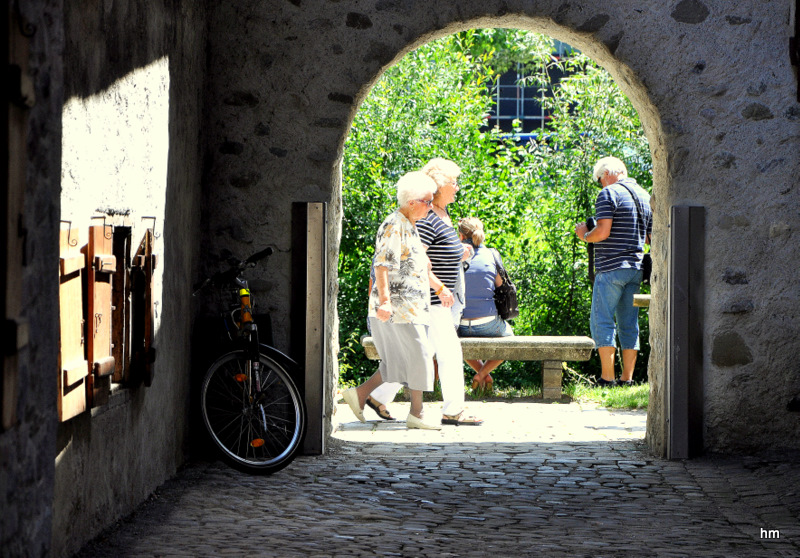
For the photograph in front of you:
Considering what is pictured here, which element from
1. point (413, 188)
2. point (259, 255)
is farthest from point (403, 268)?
point (259, 255)

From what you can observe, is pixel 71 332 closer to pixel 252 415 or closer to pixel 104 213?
pixel 104 213

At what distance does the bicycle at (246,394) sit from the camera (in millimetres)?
5660

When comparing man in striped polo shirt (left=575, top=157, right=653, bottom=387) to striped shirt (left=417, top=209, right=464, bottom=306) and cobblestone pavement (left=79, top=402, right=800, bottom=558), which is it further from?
cobblestone pavement (left=79, top=402, right=800, bottom=558)

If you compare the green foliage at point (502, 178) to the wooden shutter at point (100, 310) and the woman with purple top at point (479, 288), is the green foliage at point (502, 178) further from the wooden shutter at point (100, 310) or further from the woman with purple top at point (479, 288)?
the wooden shutter at point (100, 310)

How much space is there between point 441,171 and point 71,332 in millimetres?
4015

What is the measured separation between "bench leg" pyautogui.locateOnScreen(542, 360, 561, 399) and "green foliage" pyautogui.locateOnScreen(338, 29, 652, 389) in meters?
1.25

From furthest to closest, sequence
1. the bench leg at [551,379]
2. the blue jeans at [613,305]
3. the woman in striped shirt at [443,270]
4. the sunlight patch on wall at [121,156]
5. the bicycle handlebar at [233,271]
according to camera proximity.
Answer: the bench leg at [551,379]
the blue jeans at [613,305]
the woman in striped shirt at [443,270]
the bicycle handlebar at [233,271]
the sunlight patch on wall at [121,156]

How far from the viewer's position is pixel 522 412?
328 inches

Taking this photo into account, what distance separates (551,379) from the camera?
29.7ft

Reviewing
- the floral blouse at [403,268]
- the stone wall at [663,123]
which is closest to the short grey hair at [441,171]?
the floral blouse at [403,268]

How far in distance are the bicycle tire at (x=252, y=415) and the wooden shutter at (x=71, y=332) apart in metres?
1.84

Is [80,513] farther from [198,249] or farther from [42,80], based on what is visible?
[198,249]

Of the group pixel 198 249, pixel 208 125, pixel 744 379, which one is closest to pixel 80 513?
pixel 198 249

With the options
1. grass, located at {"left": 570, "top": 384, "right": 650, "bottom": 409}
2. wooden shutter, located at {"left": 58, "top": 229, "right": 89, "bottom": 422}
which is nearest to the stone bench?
grass, located at {"left": 570, "top": 384, "right": 650, "bottom": 409}
